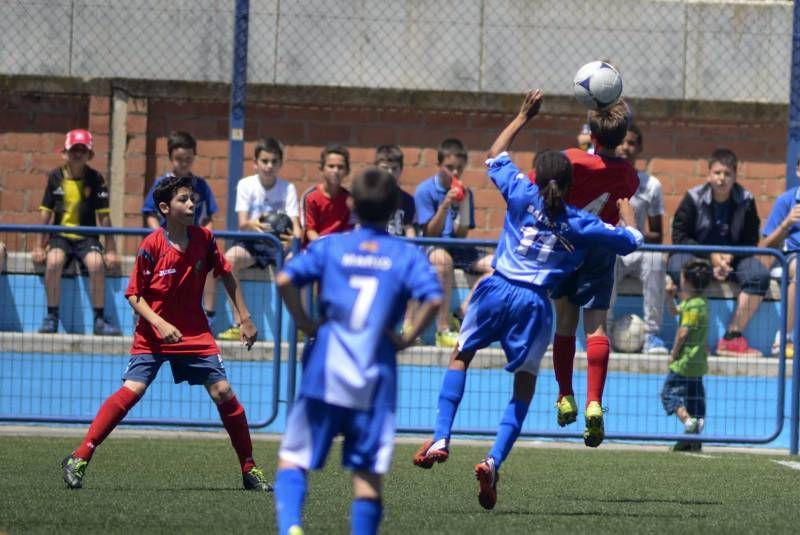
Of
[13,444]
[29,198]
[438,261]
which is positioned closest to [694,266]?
[438,261]

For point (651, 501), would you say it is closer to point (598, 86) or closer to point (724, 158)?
point (598, 86)

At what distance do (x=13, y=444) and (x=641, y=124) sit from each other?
6982mm

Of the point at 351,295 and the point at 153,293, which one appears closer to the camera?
the point at 351,295

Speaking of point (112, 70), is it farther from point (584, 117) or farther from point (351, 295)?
point (351, 295)

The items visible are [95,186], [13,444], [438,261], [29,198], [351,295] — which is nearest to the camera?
[351,295]

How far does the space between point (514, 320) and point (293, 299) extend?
2223mm

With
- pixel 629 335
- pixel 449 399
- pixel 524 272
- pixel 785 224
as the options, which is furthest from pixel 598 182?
pixel 785 224

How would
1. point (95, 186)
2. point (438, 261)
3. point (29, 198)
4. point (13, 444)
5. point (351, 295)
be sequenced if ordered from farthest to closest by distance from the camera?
point (29, 198) → point (95, 186) → point (438, 261) → point (13, 444) → point (351, 295)

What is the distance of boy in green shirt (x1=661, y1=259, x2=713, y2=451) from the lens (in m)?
11.4

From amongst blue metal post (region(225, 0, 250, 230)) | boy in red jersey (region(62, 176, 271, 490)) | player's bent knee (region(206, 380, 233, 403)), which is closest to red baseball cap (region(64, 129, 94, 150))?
blue metal post (region(225, 0, 250, 230))

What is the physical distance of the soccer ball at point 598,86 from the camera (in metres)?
8.17

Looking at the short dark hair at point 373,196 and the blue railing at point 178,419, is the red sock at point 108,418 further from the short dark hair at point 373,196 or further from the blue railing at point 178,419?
the short dark hair at point 373,196

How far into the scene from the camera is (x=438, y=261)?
11477mm

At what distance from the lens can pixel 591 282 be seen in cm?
831
